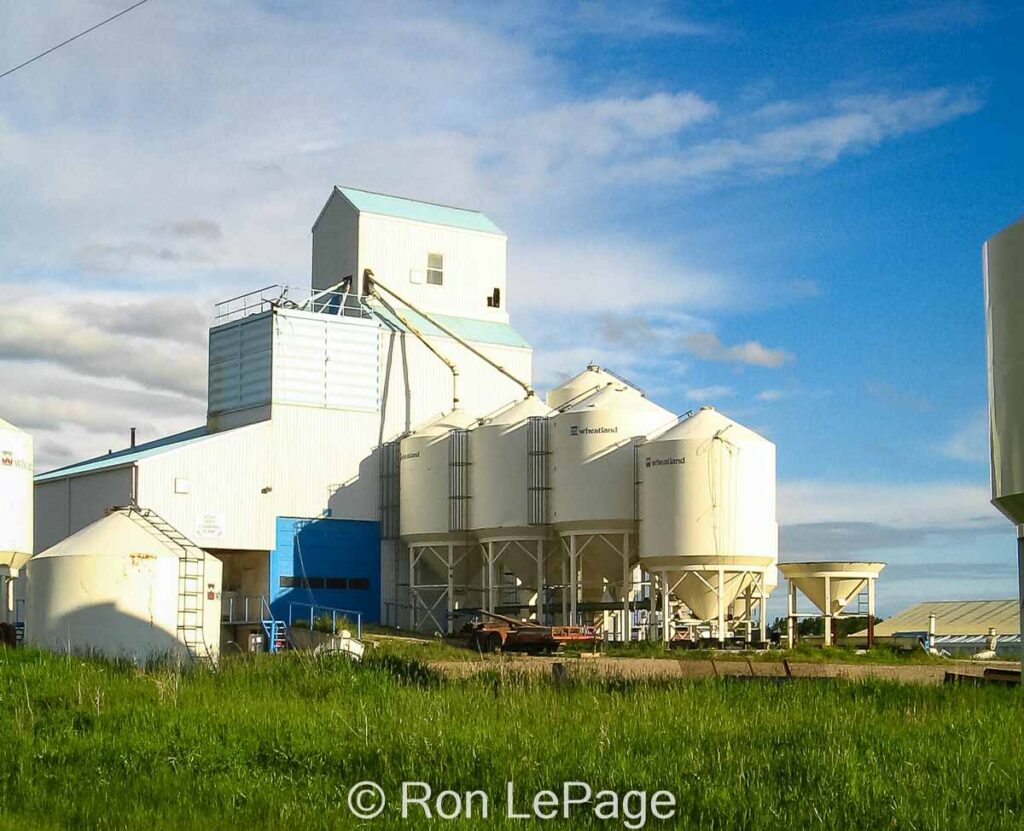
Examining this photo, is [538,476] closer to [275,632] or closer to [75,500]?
[275,632]

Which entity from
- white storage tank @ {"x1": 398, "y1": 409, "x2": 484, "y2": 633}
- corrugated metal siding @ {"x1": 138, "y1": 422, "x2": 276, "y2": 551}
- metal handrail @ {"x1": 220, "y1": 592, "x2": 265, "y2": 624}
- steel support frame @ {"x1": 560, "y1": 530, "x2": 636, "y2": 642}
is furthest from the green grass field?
white storage tank @ {"x1": 398, "y1": 409, "x2": 484, "y2": 633}

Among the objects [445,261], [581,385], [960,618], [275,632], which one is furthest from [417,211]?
[960,618]

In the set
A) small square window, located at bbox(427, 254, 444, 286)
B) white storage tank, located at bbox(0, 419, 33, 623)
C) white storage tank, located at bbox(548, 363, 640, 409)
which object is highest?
small square window, located at bbox(427, 254, 444, 286)

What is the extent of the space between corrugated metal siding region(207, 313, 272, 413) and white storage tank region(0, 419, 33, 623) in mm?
11826

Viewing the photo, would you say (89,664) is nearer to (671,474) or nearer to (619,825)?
(619,825)

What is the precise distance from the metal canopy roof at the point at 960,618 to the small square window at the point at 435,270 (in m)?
23.7

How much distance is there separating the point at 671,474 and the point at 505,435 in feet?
25.9

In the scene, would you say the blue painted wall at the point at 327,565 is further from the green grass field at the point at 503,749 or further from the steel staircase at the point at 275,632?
the green grass field at the point at 503,749

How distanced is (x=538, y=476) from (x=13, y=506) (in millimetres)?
17684

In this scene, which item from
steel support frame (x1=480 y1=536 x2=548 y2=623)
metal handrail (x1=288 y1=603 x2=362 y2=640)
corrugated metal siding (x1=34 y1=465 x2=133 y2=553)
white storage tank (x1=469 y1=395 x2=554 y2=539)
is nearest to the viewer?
corrugated metal siding (x1=34 y1=465 x2=133 y2=553)

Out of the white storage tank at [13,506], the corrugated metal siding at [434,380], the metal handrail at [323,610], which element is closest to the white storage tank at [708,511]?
the metal handrail at [323,610]

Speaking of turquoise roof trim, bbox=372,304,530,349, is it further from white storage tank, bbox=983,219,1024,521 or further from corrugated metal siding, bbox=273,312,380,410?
white storage tank, bbox=983,219,1024,521

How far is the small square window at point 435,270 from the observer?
62344 mm

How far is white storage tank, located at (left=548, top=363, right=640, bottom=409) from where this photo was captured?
57250mm
